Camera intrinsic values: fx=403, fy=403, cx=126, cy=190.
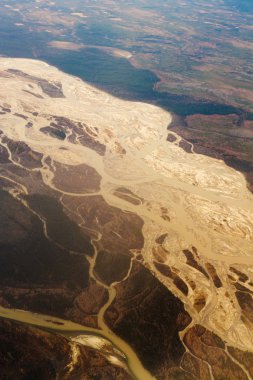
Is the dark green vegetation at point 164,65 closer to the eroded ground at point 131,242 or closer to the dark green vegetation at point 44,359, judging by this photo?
the eroded ground at point 131,242

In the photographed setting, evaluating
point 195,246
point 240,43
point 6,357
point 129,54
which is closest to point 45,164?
point 195,246

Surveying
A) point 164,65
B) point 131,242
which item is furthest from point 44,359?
point 164,65

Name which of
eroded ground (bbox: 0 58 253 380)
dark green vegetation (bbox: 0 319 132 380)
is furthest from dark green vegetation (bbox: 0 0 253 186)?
dark green vegetation (bbox: 0 319 132 380)

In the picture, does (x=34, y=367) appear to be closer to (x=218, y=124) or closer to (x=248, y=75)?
(x=218, y=124)

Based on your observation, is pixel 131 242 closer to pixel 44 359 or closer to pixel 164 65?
pixel 44 359

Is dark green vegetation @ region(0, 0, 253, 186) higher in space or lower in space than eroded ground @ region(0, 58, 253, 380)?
lower

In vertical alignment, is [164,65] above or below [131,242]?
below

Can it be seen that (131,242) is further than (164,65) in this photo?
No

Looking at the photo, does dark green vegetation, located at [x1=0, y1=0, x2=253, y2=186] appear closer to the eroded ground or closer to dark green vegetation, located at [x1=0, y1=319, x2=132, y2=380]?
the eroded ground
